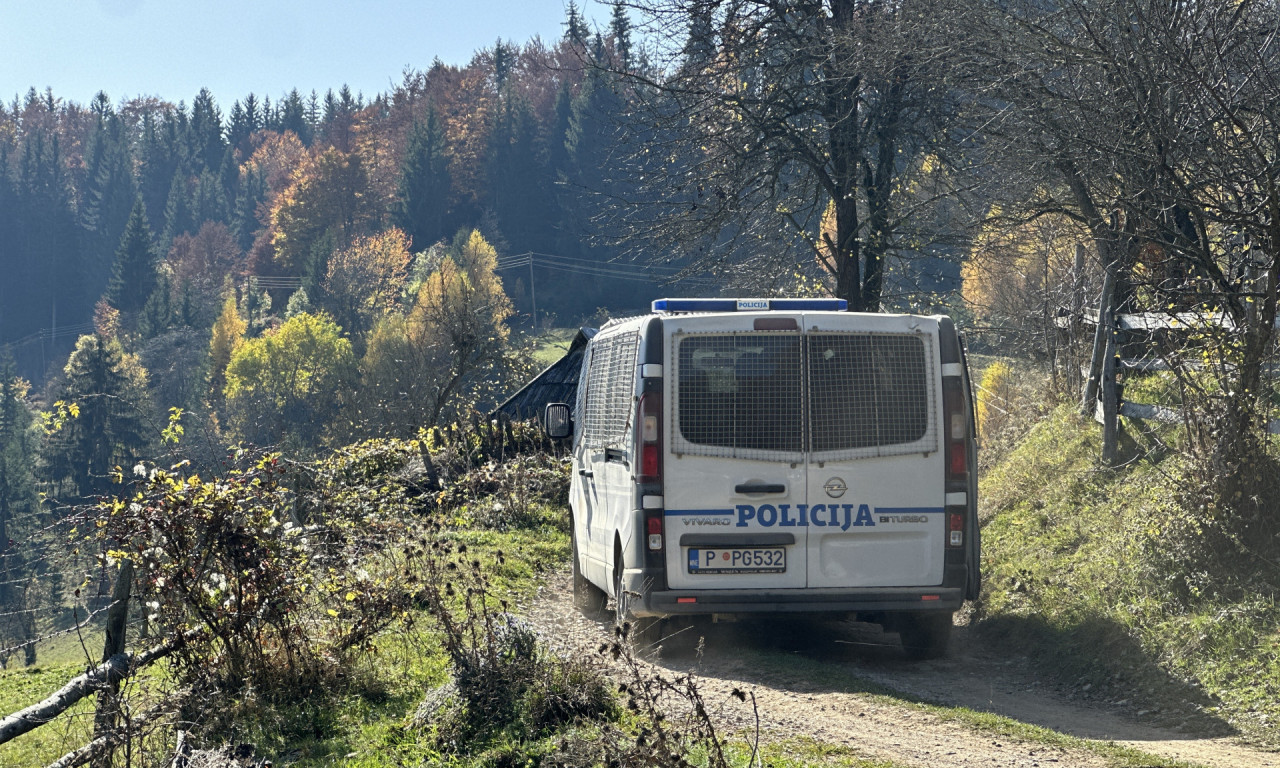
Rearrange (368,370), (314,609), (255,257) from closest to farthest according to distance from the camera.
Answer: (314,609) < (368,370) < (255,257)

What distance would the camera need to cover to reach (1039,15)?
464 inches

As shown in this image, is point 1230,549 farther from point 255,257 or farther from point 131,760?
point 255,257

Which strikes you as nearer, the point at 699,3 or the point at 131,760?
the point at 131,760

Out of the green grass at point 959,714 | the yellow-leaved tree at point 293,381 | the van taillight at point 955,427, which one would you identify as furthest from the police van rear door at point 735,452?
the yellow-leaved tree at point 293,381

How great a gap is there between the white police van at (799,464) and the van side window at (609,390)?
394mm

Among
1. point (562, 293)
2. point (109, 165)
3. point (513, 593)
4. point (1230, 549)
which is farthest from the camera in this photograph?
point (109, 165)

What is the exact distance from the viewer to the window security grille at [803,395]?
7773 mm

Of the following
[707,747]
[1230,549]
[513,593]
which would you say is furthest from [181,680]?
[1230,549]

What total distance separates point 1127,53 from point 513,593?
6964 mm

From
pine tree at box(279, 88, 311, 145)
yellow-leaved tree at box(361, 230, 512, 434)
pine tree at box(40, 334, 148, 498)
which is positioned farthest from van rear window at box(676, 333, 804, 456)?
pine tree at box(279, 88, 311, 145)

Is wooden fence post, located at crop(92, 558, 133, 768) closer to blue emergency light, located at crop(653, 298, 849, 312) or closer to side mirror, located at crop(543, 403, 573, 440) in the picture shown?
blue emergency light, located at crop(653, 298, 849, 312)

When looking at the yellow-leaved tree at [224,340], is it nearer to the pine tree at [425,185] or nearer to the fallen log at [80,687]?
the pine tree at [425,185]

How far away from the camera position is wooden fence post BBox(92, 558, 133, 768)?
594 cm

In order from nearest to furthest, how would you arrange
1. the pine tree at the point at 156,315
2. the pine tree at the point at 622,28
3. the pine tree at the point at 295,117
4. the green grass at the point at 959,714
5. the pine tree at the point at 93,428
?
the green grass at the point at 959,714, the pine tree at the point at 622,28, the pine tree at the point at 93,428, the pine tree at the point at 156,315, the pine tree at the point at 295,117
